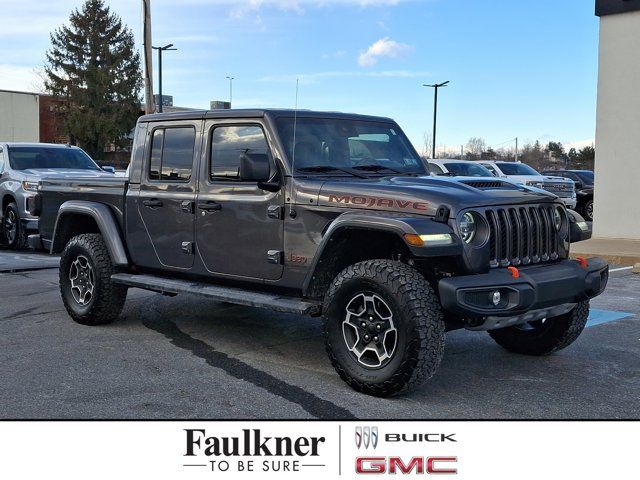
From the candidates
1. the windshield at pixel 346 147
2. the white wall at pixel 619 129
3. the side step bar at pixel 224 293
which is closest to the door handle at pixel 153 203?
the side step bar at pixel 224 293

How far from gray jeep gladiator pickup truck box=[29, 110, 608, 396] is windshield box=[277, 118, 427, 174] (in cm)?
1

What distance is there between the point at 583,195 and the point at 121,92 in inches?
1636

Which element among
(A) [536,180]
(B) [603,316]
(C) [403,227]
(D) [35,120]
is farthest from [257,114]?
(D) [35,120]

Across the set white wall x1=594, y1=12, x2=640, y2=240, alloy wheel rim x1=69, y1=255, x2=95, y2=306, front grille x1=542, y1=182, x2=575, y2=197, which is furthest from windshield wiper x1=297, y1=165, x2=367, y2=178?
front grille x1=542, y1=182, x2=575, y2=197

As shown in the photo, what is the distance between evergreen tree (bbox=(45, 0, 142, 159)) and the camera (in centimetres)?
5672

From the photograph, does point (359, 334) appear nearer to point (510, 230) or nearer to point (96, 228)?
point (510, 230)

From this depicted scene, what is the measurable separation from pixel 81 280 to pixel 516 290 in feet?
13.8

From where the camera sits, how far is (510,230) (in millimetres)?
5051

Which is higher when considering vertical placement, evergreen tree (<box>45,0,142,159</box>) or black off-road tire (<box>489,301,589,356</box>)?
evergreen tree (<box>45,0,142,159</box>)

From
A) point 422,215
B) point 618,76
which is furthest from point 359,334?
point 618,76

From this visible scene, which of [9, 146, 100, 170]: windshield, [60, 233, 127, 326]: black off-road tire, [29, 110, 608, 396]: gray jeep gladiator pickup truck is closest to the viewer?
[29, 110, 608, 396]: gray jeep gladiator pickup truck

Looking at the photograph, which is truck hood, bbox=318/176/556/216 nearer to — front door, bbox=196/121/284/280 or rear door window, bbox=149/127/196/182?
front door, bbox=196/121/284/280

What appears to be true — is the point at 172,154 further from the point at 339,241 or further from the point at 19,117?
the point at 19,117

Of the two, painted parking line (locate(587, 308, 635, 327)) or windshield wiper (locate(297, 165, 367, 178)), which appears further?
painted parking line (locate(587, 308, 635, 327))
